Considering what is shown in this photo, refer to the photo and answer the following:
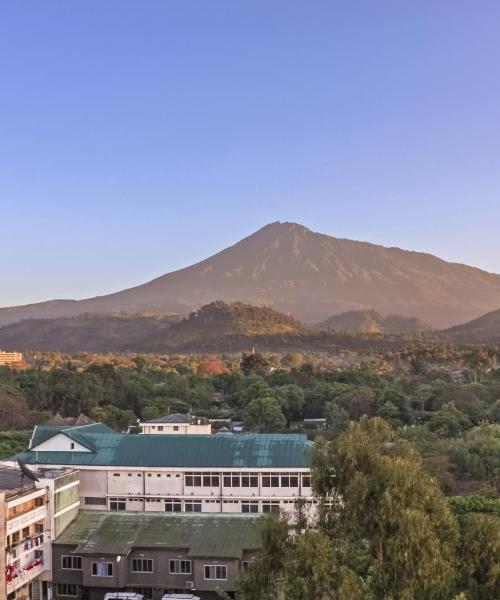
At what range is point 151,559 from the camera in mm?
21281

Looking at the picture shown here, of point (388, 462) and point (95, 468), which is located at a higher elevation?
point (388, 462)

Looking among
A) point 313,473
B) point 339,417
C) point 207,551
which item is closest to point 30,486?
point 207,551

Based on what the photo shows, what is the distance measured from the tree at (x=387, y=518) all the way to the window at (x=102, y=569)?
9.16 meters

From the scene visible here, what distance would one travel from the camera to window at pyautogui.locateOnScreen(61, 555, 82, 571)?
21.5 m

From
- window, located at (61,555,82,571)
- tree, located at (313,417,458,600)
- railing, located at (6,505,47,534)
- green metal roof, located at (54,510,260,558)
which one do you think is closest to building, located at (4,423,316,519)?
green metal roof, located at (54,510,260,558)

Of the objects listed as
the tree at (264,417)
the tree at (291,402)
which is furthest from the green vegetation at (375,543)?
the tree at (291,402)

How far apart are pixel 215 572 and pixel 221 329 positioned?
136 metres

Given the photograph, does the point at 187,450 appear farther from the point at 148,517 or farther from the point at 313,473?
the point at 313,473

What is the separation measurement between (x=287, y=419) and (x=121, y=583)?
3007cm

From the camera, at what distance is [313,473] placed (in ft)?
47.7

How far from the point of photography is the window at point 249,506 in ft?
77.9

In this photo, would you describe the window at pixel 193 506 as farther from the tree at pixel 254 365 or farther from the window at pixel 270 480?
the tree at pixel 254 365

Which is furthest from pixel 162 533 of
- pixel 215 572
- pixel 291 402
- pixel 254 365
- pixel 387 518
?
pixel 254 365

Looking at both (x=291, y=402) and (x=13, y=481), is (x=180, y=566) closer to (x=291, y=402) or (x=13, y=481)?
(x=13, y=481)
